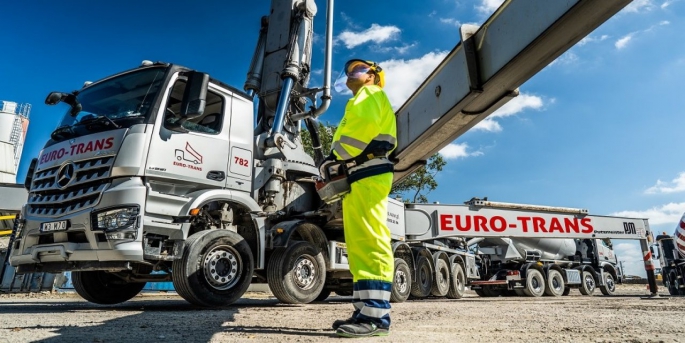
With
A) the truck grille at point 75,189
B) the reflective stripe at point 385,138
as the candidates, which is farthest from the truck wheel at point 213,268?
the reflective stripe at point 385,138

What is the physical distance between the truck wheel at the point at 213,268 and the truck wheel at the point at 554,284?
39.1ft

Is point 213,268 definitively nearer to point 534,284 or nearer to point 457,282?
point 457,282

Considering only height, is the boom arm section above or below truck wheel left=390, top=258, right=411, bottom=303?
above

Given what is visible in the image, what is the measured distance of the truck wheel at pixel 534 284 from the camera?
13867mm

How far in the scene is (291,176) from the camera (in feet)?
23.0

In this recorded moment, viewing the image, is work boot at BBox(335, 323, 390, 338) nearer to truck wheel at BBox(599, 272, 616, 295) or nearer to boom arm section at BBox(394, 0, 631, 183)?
boom arm section at BBox(394, 0, 631, 183)

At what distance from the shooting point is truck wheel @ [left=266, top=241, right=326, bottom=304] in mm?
6129

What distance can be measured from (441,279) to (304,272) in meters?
5.19

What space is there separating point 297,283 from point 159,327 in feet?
9.78

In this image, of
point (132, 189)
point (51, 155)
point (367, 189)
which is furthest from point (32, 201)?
point (367, 189)

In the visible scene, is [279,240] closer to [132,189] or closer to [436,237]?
[132,189]

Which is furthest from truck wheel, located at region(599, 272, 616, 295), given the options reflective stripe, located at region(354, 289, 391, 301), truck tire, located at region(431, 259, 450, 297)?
reflective stripe, located at region(354, 289, 391, 301)

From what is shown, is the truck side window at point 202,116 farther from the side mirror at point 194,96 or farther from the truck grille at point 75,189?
the truck grille at point 75,189

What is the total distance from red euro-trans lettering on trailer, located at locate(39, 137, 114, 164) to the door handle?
3.74ft
